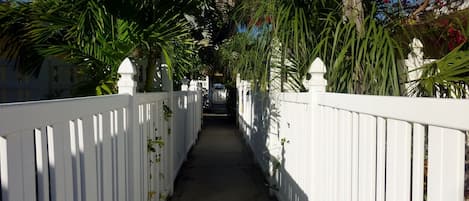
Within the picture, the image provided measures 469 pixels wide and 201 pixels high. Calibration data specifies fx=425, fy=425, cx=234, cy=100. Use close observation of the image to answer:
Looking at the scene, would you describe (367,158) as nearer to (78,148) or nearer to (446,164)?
(446,164)

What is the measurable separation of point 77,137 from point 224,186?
4.03 meters

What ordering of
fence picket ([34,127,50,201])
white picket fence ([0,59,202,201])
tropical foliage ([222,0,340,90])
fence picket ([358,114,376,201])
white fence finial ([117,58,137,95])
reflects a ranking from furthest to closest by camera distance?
tropical foliage ([222,0,340,90]) < white fence finial ([117,58,137,95]) < fence picket ([358,114,376,201]) < fence picket ([34,127,50,201]) < white picket fence ([0,59,202,201])

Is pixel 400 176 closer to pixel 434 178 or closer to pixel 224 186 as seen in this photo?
pixel 434 178

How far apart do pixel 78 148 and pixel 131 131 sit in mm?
1164

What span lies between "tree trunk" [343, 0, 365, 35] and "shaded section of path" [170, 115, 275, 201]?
2.57 m

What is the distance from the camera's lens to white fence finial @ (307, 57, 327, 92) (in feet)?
9.75

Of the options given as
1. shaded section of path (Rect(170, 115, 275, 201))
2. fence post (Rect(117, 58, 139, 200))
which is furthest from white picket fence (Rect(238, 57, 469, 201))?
fence post (Rect(117, 58, 139, 200))

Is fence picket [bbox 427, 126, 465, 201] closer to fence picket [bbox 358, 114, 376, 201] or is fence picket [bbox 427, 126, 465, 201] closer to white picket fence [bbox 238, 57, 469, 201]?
white picket fence [bbox 238, 57, 469, 201]

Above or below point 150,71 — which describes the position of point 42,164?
below

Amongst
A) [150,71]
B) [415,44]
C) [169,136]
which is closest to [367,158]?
[415,44]

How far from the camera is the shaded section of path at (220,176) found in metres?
5.19

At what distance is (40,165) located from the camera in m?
1.40

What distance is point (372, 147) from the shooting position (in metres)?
1.93

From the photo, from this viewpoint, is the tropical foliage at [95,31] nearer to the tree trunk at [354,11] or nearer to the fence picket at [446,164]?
the tree trunk at [354,11]
